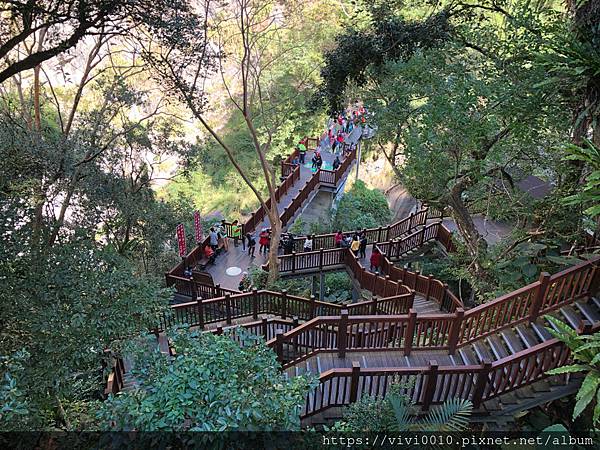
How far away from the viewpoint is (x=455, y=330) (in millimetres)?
7395

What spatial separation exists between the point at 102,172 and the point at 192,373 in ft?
40.8

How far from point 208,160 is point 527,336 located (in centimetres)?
1300

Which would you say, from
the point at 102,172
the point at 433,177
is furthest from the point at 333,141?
the point at 433,177

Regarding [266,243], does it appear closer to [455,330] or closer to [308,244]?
[308,244]

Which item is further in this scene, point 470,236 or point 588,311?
point 470,236

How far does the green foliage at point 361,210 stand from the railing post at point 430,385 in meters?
14.8

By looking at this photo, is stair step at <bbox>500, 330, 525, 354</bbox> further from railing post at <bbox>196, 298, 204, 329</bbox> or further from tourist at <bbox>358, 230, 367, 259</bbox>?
tourist at <bbox>358, 230, 367, 259</bbox>

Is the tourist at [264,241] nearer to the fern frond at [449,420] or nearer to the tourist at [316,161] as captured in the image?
the tourist at [316,161]

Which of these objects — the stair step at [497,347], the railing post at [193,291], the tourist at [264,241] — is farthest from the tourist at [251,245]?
the stair step at [497,347]

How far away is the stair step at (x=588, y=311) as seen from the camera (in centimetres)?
679

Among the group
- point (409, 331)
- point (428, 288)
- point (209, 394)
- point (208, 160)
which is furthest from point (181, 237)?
point (209, 394)

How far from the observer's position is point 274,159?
28.2 m

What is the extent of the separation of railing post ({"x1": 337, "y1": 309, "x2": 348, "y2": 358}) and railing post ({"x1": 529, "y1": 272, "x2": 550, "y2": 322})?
3.04m

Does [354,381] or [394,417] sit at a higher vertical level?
[354,381]
